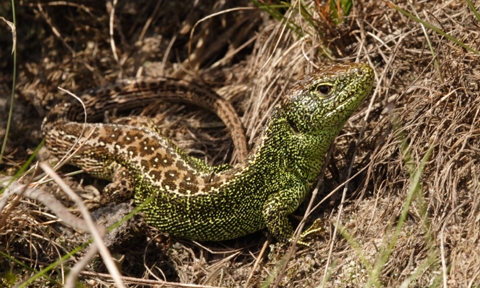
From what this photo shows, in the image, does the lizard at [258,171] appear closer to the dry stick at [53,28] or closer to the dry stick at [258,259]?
the dry stick at [258,259]

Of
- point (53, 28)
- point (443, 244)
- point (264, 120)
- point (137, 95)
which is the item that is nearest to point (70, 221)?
point (443, 244)

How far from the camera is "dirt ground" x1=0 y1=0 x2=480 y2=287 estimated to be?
4.66 m

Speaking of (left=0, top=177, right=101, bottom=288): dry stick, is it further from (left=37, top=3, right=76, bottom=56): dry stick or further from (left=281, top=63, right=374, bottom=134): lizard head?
(left=37, top=3, right=76, bottom=56): dry stick

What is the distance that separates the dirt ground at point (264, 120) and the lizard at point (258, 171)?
237 mm

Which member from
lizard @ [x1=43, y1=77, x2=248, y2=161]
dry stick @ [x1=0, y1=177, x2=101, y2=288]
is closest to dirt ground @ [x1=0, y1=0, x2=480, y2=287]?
lizard @ [x1=43, y1=77, x2=248, y2=161]

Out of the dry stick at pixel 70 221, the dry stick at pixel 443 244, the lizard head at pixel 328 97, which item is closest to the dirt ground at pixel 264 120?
the dry stick at pixel 443 244

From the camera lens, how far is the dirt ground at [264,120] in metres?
4.66

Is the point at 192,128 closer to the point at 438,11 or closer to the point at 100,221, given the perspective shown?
the point at 100,221

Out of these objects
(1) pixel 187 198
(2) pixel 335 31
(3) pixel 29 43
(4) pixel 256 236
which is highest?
(2) pixel 335 31

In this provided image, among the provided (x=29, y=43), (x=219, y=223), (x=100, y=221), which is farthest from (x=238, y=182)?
(x=29, y=43)

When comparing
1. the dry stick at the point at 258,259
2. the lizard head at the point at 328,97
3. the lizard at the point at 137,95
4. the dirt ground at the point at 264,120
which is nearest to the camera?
the dirt ground at the point at 264,120

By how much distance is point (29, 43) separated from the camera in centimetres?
717

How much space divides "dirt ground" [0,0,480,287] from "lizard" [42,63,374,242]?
0.78 feet

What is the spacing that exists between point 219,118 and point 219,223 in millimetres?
1568
